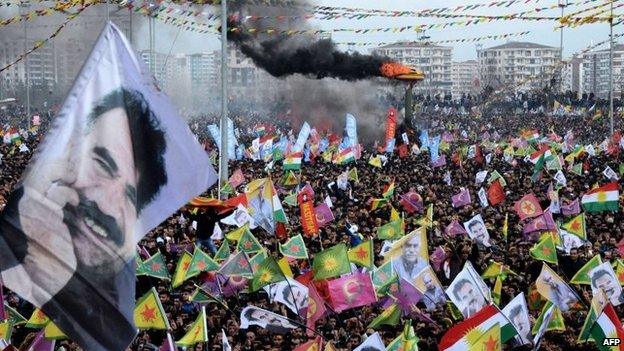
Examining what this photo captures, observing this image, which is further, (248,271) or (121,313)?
(248,271)

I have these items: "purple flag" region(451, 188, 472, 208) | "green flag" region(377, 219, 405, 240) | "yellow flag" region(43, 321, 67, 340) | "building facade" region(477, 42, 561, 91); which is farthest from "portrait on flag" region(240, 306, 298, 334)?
"building facade" region(477, 42, 561, 91)

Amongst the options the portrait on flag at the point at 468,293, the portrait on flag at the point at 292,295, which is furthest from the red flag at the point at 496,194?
the portrait on flag at the point at 468,293

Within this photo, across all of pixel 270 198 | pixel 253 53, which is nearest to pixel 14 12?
pixel 253 53

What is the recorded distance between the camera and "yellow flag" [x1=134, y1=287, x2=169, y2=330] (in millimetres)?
9891

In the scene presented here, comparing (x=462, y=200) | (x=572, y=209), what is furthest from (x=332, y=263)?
(x=462, y=200)

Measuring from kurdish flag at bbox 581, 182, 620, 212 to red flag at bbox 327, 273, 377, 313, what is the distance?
949 cm

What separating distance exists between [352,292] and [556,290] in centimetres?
216

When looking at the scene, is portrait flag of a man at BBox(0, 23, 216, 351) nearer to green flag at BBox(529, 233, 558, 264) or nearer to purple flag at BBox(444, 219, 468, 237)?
green flag at BBox(529, 233, 558, 264)

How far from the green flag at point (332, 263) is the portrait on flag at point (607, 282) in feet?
8.73

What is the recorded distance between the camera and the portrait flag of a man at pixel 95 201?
19.9 feet

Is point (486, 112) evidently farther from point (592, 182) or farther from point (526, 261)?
point (526, 261)

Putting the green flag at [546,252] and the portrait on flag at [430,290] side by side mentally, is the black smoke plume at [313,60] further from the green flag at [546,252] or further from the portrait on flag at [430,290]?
the portrait on flag at [430,290]

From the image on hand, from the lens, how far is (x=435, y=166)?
3309cm

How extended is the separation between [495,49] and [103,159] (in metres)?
185
